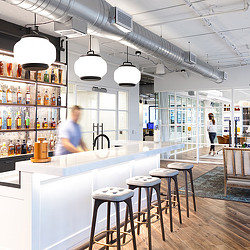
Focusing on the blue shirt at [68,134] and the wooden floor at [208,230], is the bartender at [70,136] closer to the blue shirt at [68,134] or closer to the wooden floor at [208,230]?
the blue shirt at [68,134]

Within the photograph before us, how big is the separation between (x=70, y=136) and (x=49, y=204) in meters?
1.44

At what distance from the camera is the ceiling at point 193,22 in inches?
172

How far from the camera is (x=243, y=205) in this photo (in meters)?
4.77

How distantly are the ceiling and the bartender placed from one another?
1811mm

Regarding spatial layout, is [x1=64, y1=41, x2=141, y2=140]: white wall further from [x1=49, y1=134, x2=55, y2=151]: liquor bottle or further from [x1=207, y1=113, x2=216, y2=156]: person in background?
[x1=207, y1=113, x2=216, y2=156]: person in background

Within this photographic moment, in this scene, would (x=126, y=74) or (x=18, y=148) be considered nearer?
(x=126, y=74)

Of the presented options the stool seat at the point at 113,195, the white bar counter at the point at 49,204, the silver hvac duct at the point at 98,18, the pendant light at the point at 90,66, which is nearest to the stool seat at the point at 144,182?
the white bar counter at the point at 49,204

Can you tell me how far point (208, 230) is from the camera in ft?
12.0

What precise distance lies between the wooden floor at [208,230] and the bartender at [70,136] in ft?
4.68

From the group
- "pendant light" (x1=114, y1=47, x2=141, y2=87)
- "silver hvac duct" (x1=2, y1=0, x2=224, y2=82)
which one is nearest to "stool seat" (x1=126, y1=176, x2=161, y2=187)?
"pendant light" (x1=114, y1=47, x2=141, y2=87)

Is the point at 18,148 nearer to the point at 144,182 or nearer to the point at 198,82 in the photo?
the point at 144,182

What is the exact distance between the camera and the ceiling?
438 centimetres

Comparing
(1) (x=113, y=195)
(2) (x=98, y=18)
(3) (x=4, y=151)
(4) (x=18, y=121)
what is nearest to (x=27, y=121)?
(4) (x=18, y=121)

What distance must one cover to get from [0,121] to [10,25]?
166 centimetres
